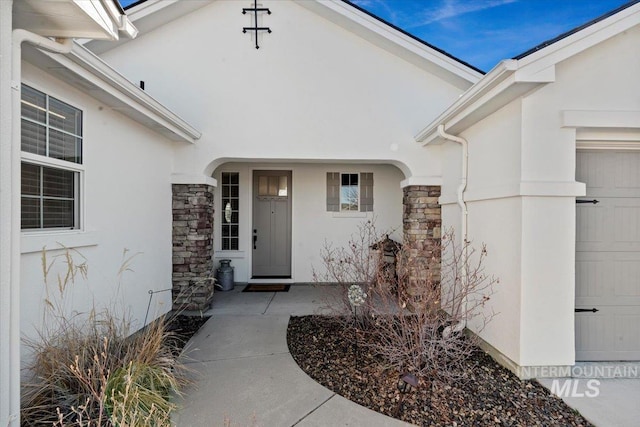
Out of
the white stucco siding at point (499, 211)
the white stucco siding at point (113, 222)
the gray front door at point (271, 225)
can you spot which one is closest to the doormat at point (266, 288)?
the gray front door at point (271, 225)

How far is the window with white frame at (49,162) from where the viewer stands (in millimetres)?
2875

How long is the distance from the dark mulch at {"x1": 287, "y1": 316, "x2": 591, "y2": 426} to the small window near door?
4185 mm

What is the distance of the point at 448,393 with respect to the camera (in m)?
3.13

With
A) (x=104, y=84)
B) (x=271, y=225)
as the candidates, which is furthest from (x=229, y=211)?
(x=104, y=84)

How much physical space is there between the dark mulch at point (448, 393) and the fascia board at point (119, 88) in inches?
144

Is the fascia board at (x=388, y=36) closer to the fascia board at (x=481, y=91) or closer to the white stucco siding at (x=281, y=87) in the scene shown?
the white stucco siding at (x=281, y=87)

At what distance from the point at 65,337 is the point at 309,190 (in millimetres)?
5516

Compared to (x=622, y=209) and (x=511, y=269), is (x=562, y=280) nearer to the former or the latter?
(x=511, y=269)

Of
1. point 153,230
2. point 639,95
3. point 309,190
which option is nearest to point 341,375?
point 153,230

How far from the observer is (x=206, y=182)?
5672 mm

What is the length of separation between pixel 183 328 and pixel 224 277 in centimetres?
226

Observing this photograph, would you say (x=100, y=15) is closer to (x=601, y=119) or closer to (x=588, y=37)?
(x=588, y=37)

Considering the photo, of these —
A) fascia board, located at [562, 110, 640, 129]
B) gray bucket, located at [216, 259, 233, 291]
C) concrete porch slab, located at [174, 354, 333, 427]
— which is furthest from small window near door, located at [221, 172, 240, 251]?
fascia board, located at [562, 110, 640, 129]

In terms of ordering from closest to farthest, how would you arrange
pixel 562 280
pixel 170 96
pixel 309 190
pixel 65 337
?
1. pixel 65 337
2. pixel 562 280
3. pixel 170 96
4. pixel 309 190
